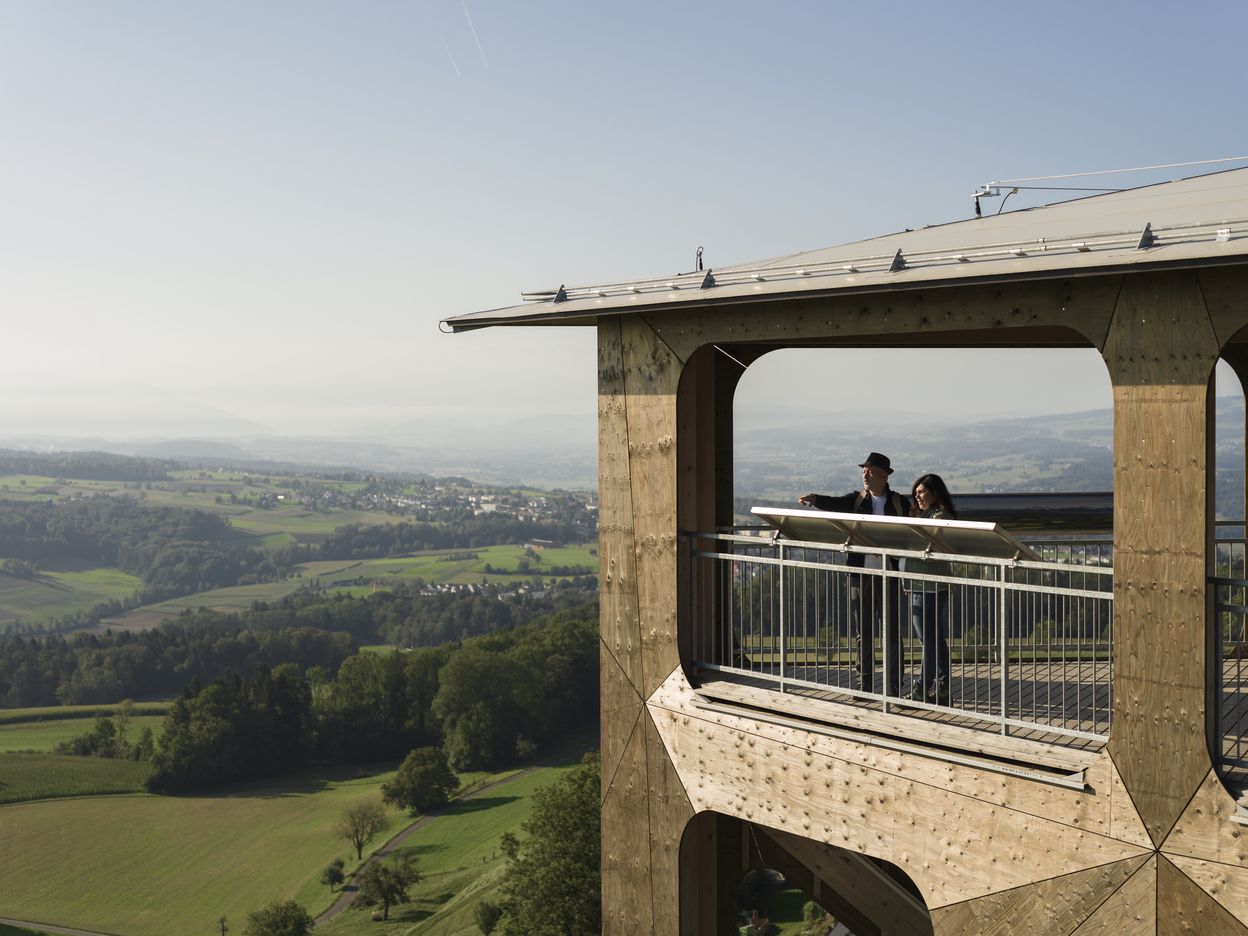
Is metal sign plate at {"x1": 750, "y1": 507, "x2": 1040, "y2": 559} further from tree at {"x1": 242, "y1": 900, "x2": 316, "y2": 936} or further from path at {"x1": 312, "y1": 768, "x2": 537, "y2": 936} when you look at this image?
path at {"x1": 312, "y1": 768, "x2": 537, "y2": 936}

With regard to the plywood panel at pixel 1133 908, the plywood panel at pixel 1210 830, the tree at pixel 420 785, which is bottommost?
the tree at pixel 420 785

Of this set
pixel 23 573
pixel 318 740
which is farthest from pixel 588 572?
pixel 23 573

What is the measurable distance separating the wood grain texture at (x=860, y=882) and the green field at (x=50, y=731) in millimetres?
113711

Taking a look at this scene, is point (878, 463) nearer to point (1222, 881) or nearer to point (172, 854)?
point (1222, 881)

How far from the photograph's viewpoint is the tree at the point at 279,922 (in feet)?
235

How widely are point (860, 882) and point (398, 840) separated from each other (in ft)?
267

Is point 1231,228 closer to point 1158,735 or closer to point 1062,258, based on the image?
point 1062,258

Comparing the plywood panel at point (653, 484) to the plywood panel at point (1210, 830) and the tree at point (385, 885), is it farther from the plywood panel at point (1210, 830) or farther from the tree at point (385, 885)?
the tree at point (385, 885)

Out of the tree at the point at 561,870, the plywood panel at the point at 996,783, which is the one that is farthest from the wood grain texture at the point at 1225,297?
the tree at the point at 561,870

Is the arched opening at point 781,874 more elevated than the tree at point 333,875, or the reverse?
the arched opening at point 781,874

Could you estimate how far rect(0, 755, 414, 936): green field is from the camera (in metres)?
81.9

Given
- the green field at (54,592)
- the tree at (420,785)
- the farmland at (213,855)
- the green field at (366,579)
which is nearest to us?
the farmland at (213,855)

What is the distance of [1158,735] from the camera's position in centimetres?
670

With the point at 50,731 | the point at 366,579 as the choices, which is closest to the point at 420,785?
the point at 50,731
